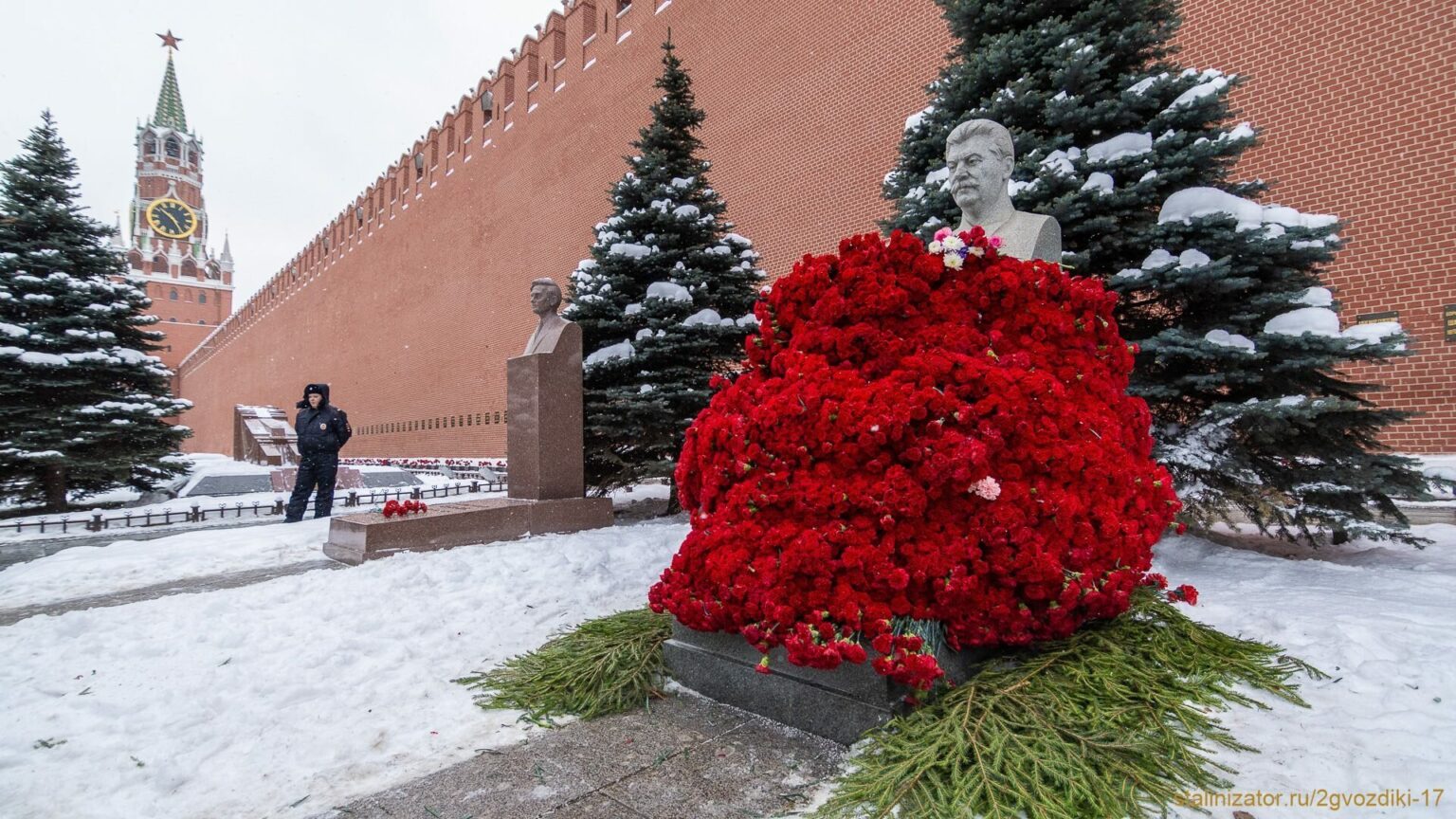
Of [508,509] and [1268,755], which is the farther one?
[508,509]

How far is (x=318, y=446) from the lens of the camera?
8039 millimetres

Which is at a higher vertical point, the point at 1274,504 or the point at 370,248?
the point at 370,248

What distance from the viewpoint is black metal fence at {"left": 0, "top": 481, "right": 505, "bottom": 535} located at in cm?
824

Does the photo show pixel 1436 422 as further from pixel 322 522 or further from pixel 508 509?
pixel 322 522

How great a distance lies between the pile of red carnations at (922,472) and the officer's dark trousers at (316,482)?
7015 millimetres

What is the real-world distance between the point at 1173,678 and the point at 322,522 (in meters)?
7.21

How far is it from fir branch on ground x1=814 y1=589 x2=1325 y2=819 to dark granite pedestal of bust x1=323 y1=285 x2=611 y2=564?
15.1 ft

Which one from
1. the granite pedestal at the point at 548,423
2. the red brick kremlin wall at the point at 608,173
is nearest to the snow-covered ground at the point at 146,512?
the granite pedestal at the point at 548,423

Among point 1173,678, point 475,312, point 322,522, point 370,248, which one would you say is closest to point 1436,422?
point 1173,678

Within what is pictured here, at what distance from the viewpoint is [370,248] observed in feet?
98.8

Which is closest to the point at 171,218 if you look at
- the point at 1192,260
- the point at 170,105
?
the point at 170,105

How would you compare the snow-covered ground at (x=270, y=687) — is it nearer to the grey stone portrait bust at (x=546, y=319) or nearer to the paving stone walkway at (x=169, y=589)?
the paving stone walkway at (x=169, y=589)

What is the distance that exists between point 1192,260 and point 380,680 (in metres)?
4.97

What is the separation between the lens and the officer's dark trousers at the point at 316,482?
8.10 m
